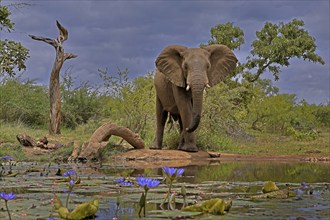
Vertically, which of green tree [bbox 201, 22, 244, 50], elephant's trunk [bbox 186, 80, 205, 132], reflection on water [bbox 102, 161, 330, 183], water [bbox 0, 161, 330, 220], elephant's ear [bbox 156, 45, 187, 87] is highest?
green tree [bbox 201, 22, 244, 50]

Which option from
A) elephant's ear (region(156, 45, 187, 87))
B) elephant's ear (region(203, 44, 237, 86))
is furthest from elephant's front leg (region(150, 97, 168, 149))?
elephant's ear (region(203, 44, 237, 86))

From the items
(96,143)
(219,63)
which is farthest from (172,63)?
(96,143)

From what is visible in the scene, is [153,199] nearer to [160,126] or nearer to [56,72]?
[160,126]

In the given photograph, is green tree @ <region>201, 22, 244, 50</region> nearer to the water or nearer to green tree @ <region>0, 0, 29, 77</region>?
green tree @ <region>0, 0, 29, 77</region>

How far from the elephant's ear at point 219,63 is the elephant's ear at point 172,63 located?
2.41ft

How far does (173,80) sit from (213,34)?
66.4ft

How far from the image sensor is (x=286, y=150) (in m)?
16.9

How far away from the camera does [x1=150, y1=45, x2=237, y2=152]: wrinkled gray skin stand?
1291cm

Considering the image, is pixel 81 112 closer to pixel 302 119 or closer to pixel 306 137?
pixel 306 137

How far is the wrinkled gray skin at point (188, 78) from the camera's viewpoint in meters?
12.9

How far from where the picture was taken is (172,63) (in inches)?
555

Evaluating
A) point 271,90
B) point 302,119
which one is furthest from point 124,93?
point 271,90

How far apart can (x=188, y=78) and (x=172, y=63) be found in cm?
110

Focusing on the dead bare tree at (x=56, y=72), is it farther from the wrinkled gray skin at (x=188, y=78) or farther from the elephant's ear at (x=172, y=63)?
the elephant's ear at (x=172, y=63)
